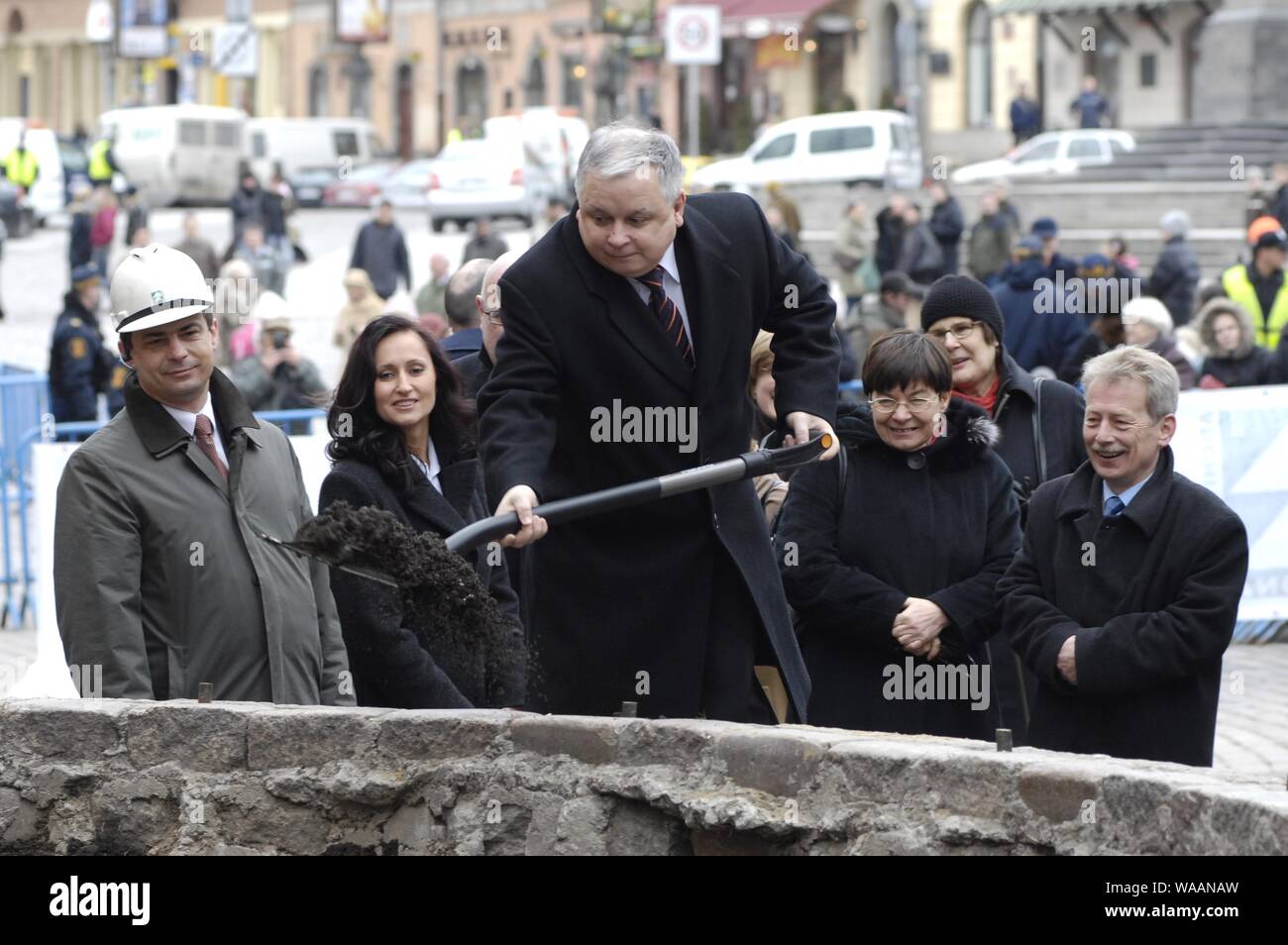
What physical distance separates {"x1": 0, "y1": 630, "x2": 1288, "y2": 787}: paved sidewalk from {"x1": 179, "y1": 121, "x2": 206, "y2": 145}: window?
123 ft

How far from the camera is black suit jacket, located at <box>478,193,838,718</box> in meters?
5.43

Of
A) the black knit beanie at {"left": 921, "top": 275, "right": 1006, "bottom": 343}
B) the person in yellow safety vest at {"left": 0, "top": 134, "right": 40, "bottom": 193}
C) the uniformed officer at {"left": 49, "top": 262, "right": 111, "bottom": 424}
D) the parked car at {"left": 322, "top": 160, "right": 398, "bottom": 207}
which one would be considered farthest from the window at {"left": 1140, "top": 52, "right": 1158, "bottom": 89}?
the black knit beanie at {"left": 921, "top": 275, "right": 1006, "bottom": 343}

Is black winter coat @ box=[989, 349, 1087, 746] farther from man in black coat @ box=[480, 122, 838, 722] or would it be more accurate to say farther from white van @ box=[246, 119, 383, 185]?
white van @ box=[246, 119, 383, 185]

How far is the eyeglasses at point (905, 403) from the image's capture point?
259 inches

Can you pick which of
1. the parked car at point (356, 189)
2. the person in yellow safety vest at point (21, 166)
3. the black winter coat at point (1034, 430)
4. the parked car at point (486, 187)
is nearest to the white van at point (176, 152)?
the parked car at point (356, 189)

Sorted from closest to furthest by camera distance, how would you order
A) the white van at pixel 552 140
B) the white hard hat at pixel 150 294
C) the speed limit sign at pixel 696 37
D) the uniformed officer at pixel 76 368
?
the white hard hat at pixel 150 294 → the uniformed officer at pixel 76 368 → the speed limit sign at pixel 696 37 → the white van at pixel 552 140

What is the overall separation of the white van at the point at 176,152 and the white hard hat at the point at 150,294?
43399mm

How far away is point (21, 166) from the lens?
4372 cm

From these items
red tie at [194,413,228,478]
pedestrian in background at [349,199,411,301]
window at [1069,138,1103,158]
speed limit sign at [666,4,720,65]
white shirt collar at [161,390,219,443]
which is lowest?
red tie at [194,413,228,478]

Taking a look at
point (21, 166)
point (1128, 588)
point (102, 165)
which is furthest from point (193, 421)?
point (21, 166)

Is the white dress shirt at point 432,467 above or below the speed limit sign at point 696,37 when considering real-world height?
below

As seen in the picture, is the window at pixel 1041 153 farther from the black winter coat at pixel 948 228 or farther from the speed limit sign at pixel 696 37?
the black winter coat at pixel 948 228

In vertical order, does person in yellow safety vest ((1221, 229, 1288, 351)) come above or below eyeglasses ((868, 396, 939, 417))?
above
